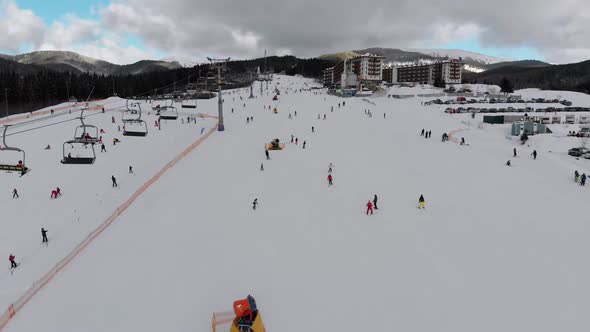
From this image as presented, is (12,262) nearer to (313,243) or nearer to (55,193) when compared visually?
(55,193)

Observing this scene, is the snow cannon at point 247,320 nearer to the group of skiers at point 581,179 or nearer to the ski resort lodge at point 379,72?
the group of skiers at point 581,179

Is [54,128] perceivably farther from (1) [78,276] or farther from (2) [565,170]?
(2) [565,170]

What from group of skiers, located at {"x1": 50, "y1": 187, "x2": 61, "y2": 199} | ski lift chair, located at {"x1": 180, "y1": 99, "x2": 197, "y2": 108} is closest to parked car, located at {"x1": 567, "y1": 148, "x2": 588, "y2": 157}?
group of skiers, located at {"x1": 50, "y1": 187, "x2": 61, "y2": 199}

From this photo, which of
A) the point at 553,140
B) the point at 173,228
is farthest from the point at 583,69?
the point at 173,228

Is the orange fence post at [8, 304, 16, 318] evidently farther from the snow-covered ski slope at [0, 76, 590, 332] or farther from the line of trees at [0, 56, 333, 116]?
the line of trees at [0, 56, 333, 116]

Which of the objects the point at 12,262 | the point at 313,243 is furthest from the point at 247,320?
the point at 12,262

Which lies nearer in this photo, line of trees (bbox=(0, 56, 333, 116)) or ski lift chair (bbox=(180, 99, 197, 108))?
ski lift chair (bbox=(180, 99, 197, 108))

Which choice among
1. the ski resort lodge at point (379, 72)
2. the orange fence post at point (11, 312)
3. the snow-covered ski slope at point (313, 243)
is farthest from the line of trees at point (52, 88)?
the orange fence post at point (11, 312)
